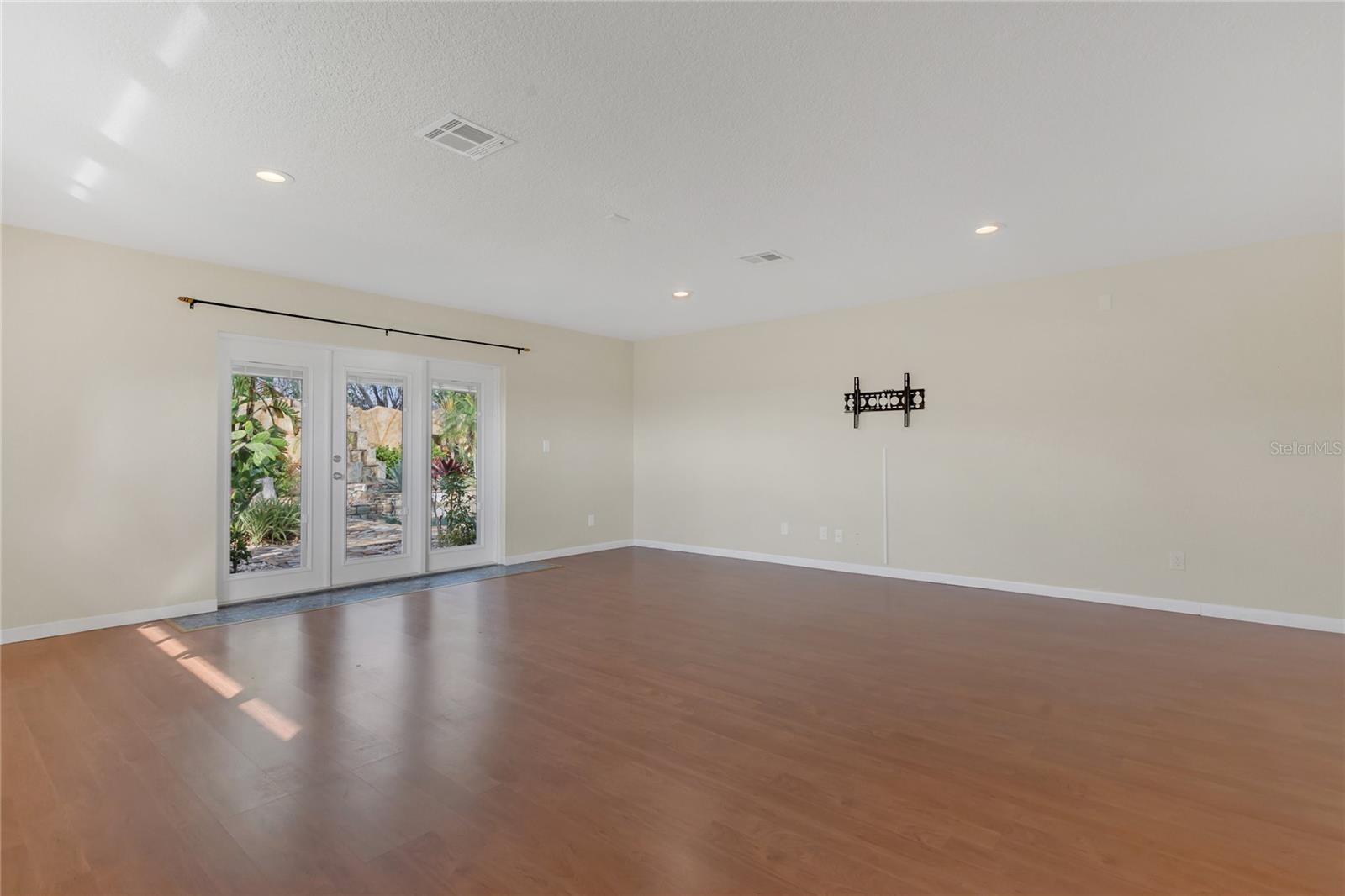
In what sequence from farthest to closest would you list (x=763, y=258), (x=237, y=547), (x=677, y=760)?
(x=237, y=547) → (x=763, y=258) → (x=677, y=760)

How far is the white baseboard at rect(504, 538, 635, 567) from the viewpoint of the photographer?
6789 mm

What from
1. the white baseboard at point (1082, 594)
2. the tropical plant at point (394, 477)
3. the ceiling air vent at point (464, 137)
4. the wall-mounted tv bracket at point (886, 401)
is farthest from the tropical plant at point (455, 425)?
the wall-mounted tv bracket at point (886, 401)

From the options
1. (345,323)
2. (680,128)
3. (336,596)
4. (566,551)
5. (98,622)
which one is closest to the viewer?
(680,128)

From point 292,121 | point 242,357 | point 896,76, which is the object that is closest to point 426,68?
point 292,121

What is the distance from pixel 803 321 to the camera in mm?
6668

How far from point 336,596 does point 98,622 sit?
147 centimetres

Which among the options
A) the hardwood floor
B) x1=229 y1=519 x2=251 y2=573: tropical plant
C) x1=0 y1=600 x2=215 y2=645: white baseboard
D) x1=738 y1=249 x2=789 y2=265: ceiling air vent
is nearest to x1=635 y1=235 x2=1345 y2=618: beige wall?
the hardwood floor

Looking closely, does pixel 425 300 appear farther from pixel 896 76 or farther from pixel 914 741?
pixel 914 741

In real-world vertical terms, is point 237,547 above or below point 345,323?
below

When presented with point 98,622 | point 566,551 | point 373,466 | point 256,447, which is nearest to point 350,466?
point 373,466

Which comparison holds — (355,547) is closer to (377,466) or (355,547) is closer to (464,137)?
(377,466)

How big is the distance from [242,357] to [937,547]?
620 cm

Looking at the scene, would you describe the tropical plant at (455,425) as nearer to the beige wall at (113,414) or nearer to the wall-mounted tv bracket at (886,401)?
the beige wall at (113,414)

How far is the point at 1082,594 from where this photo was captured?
4.96 meters
